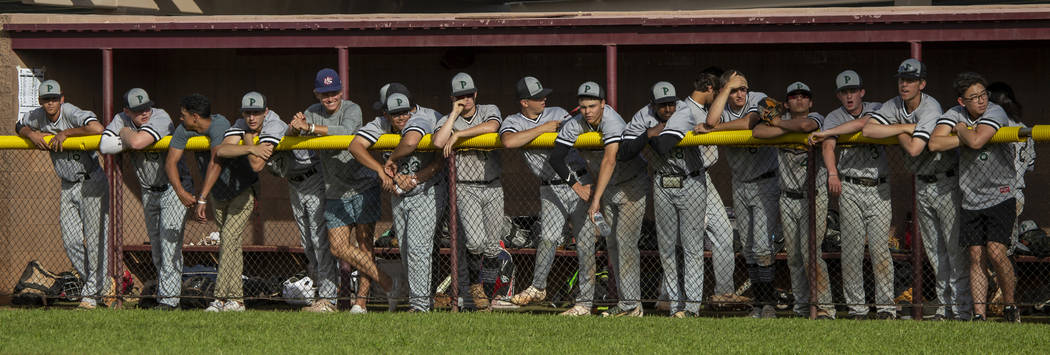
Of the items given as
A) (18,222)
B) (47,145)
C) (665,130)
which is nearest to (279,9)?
(18,222)

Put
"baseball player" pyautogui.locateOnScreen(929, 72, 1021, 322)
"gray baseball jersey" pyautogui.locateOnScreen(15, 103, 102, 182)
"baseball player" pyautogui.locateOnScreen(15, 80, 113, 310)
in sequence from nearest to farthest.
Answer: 1. "baseball player" pyautogui.locateOnScreen(929, 72, 1021, 322)
2. "baseball player" pyautogui.locateOnScreen(15, 80, 113, 310)
3. "gray baseball jersey" pyautogui.locateOnScreen(15, 103, 102, 182)

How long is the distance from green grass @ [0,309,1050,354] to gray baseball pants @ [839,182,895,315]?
0.41 metres

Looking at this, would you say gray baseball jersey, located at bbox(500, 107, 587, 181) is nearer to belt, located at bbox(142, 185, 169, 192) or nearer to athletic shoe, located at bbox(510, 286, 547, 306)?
athletic shoe, located at bbox(510, 286, 547, 306)

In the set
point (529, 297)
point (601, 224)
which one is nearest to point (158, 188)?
point (529, 297)

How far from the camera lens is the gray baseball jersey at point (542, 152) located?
8.30 meters

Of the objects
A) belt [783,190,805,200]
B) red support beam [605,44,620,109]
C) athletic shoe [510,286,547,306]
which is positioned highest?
red support beam [605,44,620,109]

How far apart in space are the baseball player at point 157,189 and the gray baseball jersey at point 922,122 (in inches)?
189

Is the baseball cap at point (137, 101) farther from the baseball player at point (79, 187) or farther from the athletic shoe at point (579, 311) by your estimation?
the athletic shoe at point (579, 311)

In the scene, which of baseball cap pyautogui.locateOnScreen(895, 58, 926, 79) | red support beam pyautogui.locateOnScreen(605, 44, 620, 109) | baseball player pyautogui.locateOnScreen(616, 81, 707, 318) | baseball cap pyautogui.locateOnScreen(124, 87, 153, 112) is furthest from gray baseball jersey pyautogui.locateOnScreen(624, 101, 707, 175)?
baseball cap pyautogui.locateOnScreen(124, 87, 153, 112)

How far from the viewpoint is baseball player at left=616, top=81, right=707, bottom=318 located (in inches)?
320

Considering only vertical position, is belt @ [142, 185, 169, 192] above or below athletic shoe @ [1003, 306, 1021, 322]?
above

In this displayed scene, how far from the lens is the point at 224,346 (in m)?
7.00

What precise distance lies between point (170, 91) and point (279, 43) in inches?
83.6

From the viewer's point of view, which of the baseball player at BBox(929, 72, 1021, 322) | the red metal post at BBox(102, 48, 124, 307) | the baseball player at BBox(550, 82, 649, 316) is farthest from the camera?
the red metal post at BBox(102, 48, 124, 307)
